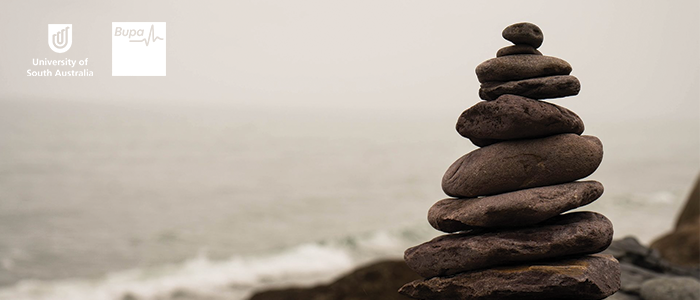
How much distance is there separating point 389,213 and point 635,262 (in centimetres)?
2187

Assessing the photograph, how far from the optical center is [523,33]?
6.23 m

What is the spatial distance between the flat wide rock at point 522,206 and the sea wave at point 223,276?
13.3m

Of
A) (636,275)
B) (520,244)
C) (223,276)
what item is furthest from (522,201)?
(223,276)

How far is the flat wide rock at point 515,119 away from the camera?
5.91 metres

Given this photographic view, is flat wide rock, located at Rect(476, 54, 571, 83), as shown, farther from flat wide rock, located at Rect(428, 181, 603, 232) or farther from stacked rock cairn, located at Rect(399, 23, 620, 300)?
flat wide rock, located at Rect(428, 181, 603, 232)

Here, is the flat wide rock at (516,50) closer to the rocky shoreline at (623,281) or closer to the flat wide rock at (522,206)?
the flat wide rock at (522,206)

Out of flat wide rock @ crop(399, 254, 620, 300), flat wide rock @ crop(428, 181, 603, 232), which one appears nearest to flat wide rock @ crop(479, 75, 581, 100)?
flat wide rock @ crop(428, 181, 603, 232)

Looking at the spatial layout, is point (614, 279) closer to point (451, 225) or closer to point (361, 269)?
point (451, 225)

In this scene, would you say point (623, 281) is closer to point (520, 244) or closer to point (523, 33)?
point (520, 244)

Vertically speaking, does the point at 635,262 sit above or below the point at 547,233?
below

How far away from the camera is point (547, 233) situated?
5887mm

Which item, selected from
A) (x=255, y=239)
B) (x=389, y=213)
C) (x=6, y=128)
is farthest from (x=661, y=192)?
(x=6, y=128)

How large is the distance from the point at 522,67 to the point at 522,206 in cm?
147

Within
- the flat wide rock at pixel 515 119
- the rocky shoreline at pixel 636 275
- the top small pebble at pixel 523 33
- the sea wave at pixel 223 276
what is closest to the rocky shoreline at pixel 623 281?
the rocky shoreline at pixel 636 275
